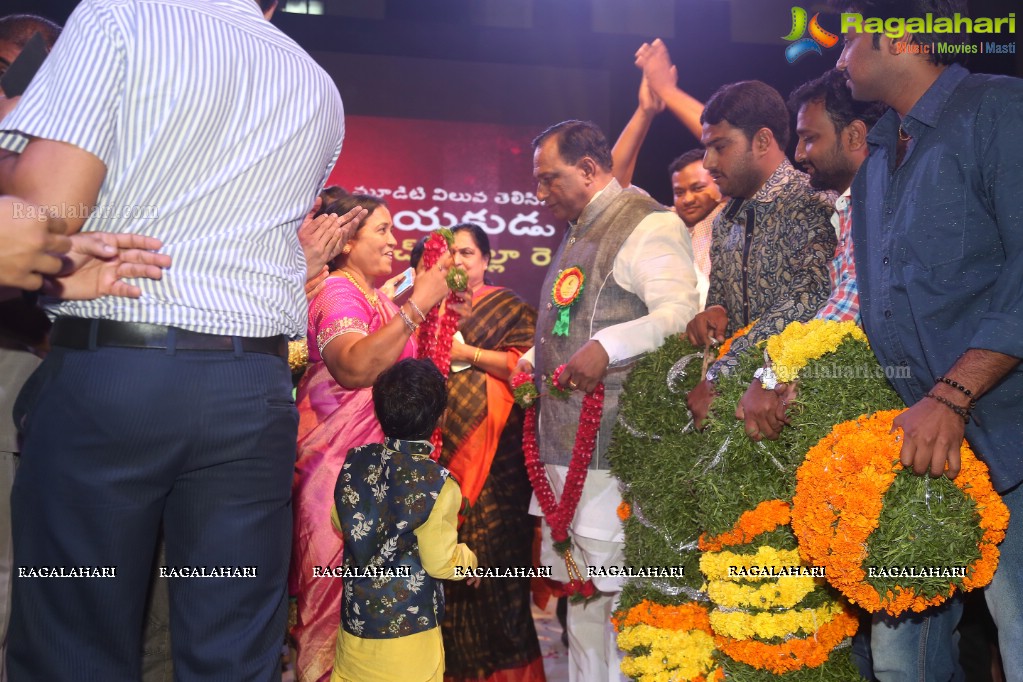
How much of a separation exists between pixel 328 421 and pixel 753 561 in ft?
5.72

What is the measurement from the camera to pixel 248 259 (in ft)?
5.26

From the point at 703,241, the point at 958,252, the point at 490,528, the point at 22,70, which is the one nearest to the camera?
the point at 22,70

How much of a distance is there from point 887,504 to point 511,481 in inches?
94.0

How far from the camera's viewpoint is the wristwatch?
2.23 meters

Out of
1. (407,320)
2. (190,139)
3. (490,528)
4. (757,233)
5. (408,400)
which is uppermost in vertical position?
(190,139)

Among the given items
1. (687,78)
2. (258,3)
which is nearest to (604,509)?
(258,3)

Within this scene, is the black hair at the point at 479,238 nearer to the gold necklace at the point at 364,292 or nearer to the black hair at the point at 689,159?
the black hair at the point at 689,159

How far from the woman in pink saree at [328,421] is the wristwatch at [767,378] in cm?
115

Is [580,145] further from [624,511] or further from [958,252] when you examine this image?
[958,252]

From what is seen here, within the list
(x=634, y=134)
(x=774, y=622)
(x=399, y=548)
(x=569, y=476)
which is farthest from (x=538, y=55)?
(x=774, y=622)

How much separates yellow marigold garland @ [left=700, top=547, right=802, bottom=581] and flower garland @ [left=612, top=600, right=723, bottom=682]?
1.29ft

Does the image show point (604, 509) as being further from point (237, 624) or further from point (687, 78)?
point (687, 78)

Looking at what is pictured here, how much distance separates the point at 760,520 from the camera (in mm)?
2234

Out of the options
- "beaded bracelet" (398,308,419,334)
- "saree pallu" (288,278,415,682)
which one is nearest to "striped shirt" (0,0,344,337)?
"beaded bracelet" (398,308,419,334)
